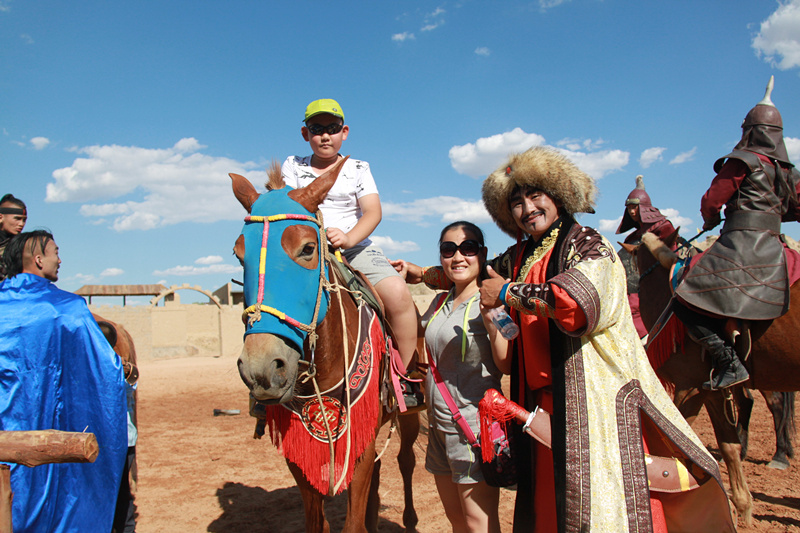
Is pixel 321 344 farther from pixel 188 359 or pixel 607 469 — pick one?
pixel 188 359

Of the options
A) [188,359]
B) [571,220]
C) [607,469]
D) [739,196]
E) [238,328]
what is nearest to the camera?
[607,469]

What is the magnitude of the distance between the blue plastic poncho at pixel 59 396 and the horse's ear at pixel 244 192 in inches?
60.6

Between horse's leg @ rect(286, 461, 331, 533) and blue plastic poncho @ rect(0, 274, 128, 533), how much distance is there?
1424 millimetres

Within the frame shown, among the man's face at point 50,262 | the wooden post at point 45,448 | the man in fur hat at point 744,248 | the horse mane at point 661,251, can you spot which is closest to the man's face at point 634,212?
the horse mane at point 661,251

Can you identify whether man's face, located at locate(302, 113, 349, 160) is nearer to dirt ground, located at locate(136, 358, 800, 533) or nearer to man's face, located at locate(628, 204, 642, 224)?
dirt ground, located at locate(136, 358, 800, 533)

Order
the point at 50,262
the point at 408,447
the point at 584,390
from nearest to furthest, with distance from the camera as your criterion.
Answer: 1. the point at 584,390
2. the point at 50,262
3. the point at 408,447

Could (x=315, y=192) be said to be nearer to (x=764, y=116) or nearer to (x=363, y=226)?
(x=363, y=226)

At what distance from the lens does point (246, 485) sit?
5.61 meters

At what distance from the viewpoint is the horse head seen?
1985mm

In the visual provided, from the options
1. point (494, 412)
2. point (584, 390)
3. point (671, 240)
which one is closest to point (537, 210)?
point (584, 390)

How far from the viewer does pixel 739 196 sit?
367cm

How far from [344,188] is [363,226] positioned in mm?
421

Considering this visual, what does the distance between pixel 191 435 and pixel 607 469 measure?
7477 mm

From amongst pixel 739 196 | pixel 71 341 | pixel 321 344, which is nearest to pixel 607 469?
pixel 321 344
